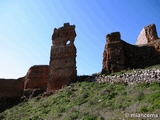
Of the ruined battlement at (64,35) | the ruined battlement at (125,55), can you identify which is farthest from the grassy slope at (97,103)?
the ruined battlement at (64,35)

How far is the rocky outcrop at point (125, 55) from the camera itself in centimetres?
1923

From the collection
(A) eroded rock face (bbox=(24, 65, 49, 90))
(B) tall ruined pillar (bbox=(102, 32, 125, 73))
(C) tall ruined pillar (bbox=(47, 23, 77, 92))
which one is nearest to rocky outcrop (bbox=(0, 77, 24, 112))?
(A) eroded rock face (bbox=(24, 65, 49, 90))

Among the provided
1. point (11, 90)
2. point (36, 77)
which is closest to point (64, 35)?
point (36, 77)

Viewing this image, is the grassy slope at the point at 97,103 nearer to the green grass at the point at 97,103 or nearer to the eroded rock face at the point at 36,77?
the green grass at the point at 97,103

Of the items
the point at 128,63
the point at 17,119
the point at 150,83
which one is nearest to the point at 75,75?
the point at 128,63

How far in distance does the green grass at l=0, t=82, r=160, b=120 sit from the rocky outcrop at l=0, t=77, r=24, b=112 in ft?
29.4

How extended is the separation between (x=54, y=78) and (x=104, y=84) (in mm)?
6443

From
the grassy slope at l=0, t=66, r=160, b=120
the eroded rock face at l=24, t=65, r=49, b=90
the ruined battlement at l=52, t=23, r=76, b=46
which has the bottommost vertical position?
the grassy slope at l=0, t=66, r=160, b=120

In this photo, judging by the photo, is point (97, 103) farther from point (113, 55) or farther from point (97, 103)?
point (113, 55)

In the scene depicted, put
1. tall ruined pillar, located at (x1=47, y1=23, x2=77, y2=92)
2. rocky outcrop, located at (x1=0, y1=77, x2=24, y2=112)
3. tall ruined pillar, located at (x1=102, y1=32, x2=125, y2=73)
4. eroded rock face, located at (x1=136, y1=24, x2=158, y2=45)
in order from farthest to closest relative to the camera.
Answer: eroded rock face, located at (x1=136, y1=24, x2=158, y2=45) < rocky outcrop, located at (x1=0, y1=77, x2=24, y2=112) < tall ruined pillar, located at (x1=47, y1=23, x2=77, y2=92) < tall ruined pillar, located at (x1=102, y1=32, x2=125, y2=73)

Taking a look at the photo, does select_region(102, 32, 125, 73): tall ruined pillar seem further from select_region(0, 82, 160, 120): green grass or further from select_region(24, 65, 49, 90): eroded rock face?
select_region(24, 65, 49, 90): eroded rock face

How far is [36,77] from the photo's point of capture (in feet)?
88.1

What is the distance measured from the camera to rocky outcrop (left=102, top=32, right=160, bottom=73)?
63.1 ft

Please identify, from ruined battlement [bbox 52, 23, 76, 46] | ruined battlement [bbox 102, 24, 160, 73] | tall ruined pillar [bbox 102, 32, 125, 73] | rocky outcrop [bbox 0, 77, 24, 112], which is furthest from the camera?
rocky outcrop [bbox 0, 77, 24, 112]
